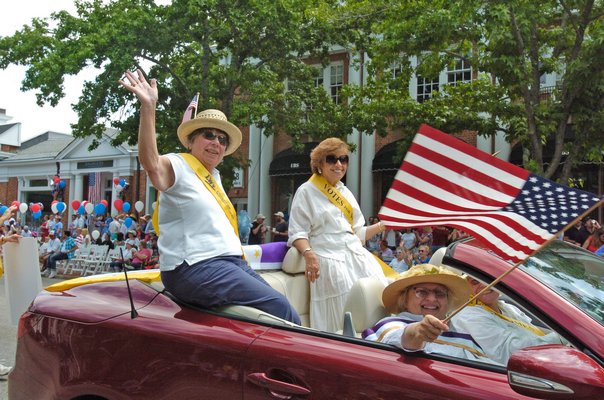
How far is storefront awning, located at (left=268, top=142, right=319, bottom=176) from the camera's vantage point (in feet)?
70.7

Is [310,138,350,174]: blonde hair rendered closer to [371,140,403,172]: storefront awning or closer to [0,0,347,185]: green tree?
[0,0,347,185]: green tree

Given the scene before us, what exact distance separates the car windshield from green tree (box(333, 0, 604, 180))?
852 cm

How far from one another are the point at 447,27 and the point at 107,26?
9231mm

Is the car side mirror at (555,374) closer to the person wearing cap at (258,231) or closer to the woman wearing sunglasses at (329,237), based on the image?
the woman wearing sunglasses at (329,237)

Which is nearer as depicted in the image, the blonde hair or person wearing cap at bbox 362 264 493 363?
person wearing cap at bbox 362 264 493 363

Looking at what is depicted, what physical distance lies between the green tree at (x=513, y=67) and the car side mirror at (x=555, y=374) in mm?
9552

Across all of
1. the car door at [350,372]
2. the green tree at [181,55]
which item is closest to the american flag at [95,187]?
the green tree at [181,55]

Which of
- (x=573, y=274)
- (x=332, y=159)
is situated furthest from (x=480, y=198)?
(x=332, y=159)

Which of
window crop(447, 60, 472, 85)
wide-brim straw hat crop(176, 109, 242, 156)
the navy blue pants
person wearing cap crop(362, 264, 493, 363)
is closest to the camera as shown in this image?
person wearing cap crop(362, 264, 493, 363)

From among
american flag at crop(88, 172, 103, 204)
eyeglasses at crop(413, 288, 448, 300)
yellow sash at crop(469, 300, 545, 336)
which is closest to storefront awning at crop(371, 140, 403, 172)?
yellow sash at crop(469, 300, 545, 336)

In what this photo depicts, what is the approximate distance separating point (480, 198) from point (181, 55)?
17.4 metres

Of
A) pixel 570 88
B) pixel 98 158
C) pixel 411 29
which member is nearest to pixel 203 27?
pixel 411 29

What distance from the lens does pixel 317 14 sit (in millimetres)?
17234

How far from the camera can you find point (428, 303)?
8.94 ft
